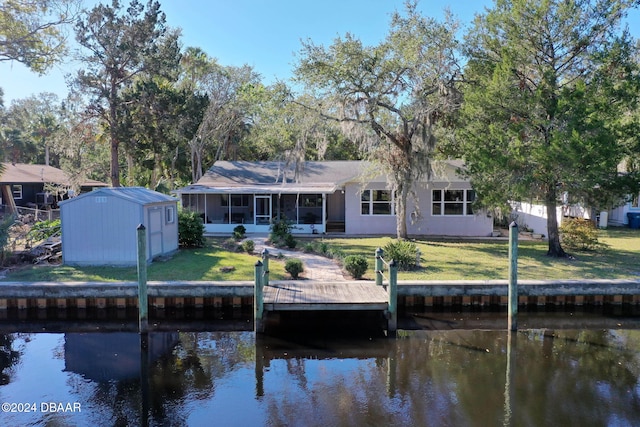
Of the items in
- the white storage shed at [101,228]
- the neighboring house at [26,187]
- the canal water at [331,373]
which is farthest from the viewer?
the neighboring house at [26,187]

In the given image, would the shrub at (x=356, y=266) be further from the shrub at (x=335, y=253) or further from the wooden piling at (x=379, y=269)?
the shrub at (x=335, y=253)

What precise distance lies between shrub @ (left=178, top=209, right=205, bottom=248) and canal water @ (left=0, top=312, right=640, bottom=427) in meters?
6.52

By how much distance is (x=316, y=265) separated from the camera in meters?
13.3

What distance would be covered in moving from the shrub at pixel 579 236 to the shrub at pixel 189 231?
12820mm

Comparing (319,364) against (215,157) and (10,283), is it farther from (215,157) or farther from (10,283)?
(215,157)

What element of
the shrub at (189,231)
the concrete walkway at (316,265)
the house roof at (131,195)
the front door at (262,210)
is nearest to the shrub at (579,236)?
the concrete walkway at (316,265)

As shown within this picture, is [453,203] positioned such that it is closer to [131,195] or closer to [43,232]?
[131,195]

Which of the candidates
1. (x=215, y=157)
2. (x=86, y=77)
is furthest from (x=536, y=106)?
(x=215, y=157)

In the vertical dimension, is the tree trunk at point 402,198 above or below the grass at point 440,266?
above

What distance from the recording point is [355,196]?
67.6 feet

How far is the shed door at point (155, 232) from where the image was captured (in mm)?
13383

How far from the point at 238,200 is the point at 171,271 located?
11588 millimetres

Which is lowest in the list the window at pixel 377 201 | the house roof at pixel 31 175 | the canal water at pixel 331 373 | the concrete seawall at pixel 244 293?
the canal water at pixel 331 373

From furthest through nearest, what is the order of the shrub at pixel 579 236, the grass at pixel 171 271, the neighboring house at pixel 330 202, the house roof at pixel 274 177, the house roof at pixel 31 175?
the house roof at pixel 31 175 < the house roof at pixel 274 177 < the neighboring house at pixel 330 202 < the shrub at pixel 579 236 < the grass at pixel 171 271
